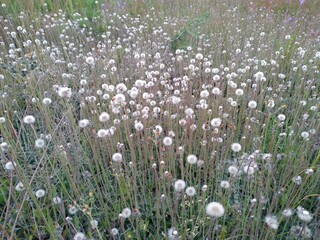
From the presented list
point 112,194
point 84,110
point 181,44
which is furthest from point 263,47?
point 112,194

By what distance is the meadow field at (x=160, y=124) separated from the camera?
169 centimetres

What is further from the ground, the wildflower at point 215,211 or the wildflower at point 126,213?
the wildflower at point 215,211

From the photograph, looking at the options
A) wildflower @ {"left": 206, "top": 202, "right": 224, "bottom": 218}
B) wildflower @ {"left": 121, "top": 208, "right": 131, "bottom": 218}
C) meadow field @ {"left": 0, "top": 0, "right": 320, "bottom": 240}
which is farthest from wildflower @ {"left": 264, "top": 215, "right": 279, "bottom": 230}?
wildflower @ {"left": 121, "top": 208, "right": 131, "bottom": 218}

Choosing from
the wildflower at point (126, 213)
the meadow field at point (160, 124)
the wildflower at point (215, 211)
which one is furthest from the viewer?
the meadow field at point (160, 124)

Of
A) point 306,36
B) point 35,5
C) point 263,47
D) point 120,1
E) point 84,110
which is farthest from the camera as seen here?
point 120,1

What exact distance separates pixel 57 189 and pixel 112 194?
42cm

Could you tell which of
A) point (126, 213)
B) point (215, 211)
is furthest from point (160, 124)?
point (215, 211)

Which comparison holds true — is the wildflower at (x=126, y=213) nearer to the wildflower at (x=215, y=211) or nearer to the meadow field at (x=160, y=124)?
the meadow field at (x=160, y=124)

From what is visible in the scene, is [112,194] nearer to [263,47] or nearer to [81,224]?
[81,224]

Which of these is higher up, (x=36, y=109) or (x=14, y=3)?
(x=14, y=3)

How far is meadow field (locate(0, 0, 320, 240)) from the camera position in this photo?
5.54 ft

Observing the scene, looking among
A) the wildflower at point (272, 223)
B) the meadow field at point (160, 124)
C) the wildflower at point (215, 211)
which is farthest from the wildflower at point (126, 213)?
the wildflower at point (272, 223)

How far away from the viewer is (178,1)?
5934 millimetres

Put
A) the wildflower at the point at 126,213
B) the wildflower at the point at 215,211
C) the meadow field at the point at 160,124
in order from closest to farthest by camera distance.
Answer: the wildflower at the point at 215,211
the wildflower at the point at 126,213
the meadow field at the point at 160,124
